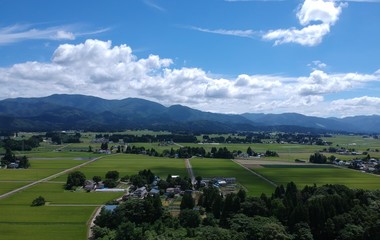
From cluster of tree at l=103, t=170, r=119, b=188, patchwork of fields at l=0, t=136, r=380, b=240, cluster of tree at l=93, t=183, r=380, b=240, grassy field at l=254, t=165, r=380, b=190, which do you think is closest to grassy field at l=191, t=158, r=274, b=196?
patchwork of fields at l=0, t=136, r=380, b=240

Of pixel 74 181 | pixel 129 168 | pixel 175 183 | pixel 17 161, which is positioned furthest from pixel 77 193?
pixel 17 161

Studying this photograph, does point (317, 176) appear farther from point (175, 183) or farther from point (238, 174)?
point (175, 183)

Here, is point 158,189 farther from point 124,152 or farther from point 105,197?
point 124,152

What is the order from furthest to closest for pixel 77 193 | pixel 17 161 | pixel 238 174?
pixel 17 161
pixel 238 174
pixel 77 193

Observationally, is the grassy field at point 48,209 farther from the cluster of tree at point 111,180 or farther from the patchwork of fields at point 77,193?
the cluster of tree at point 111,180

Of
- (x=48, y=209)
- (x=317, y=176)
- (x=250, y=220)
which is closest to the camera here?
(x=250, y=220)

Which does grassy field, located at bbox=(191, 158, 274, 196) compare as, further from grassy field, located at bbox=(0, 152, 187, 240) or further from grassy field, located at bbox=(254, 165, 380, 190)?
grassy field, located at bbox=(0, 152, 187, 240)
